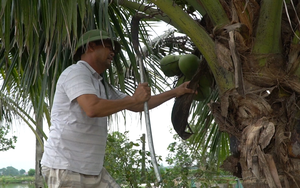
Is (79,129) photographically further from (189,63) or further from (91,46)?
(189,63)

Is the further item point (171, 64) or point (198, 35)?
point (171, 64)

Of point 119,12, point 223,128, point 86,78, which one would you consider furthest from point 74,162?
point 119,12

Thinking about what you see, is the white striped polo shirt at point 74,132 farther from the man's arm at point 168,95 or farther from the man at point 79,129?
the man's arm at point 168,95

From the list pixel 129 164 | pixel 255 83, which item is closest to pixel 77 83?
pixel 255 83

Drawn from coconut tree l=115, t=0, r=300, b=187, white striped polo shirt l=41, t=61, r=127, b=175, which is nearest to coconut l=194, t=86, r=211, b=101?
coconut tree l=115, t=0, r=300, b=187

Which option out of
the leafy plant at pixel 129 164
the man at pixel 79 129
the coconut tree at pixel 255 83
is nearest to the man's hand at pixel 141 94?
the man at pixel 79 129

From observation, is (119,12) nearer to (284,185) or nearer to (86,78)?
(86,78)

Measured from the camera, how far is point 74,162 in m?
2.13

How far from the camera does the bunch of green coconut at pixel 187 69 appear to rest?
2490 mm

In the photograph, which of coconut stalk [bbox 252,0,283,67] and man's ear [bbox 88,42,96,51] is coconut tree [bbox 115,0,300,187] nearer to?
coconut stalk [bbox 252,0,283,67]

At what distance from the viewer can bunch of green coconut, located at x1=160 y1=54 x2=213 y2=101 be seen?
2.49 m

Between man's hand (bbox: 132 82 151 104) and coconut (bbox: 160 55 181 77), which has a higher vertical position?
coconut (bbox: 160 55 181 77)

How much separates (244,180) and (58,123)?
39.8 inches

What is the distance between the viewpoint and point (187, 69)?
253 cm
